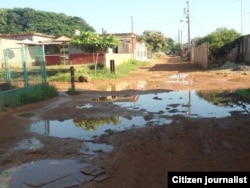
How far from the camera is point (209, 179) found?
16.3ft

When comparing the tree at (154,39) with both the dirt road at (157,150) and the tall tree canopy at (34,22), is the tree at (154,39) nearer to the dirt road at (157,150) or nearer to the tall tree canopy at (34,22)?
the tall tree canopy at (34,22)

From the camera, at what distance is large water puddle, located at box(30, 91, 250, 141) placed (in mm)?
9383

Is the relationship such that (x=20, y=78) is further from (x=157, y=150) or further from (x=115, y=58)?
(x=115, y=58)

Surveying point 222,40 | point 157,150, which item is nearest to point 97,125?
point 157,150

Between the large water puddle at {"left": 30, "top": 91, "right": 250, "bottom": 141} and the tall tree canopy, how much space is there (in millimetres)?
72447

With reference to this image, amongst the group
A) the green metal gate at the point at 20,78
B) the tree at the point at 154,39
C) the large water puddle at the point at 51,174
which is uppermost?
the tree at the point at 154,39

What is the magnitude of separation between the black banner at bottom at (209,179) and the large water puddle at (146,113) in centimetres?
355

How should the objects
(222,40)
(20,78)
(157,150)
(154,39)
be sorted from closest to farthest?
(157,150)
(20,78)
(222,40)
(154,39)

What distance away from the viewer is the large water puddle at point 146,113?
369 inches

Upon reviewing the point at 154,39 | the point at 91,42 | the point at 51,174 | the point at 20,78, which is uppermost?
the point at 154,39

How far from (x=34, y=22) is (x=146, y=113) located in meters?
85.4

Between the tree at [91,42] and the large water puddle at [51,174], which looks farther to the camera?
the tree at [91,42]

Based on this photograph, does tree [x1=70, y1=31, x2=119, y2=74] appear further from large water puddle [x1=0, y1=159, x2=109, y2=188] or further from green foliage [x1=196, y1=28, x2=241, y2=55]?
large water puddle [x1=0, y1=159, x2=109, y2=188]

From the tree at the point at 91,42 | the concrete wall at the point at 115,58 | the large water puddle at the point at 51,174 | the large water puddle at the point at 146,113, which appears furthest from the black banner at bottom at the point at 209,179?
the concrete wall at the point at 115,58
